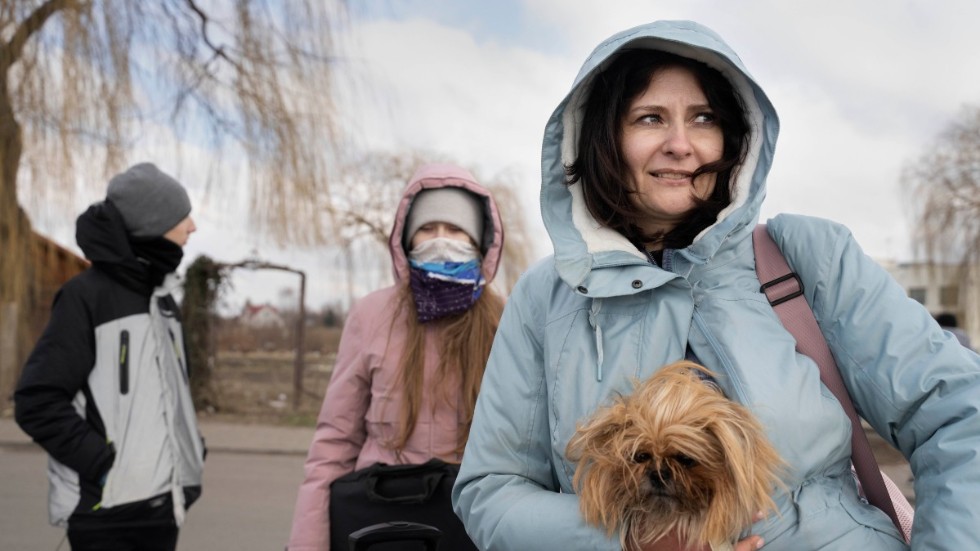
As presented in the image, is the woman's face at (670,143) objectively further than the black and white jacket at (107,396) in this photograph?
No

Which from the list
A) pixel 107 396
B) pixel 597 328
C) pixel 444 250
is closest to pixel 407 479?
pixel 444 250

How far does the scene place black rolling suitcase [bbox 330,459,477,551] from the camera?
9.09 ft

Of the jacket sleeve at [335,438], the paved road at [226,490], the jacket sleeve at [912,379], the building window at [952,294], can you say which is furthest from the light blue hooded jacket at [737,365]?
the building window at [952,294]

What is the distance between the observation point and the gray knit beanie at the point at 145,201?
361 centimetres

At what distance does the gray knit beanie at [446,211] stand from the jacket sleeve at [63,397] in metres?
1.36

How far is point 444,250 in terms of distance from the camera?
337 cm

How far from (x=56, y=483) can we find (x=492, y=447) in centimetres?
232

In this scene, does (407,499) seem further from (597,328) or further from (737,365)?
(737,365)

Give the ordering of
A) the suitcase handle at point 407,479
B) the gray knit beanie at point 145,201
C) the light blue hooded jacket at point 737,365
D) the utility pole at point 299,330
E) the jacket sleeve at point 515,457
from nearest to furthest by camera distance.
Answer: the light blue hooded jacket at point 737,365 → the jacket sleeve at point 515,457 → the suitcase handle at point 407,479 → the gray knit beanie at point 145,201 → the utility pole at point 299,330

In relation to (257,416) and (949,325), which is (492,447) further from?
(257,416)

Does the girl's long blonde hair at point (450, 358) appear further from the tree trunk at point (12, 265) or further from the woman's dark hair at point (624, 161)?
the tree trunk at point (12, 265)

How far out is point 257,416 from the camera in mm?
13055

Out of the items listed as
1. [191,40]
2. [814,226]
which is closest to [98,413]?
[814,226]

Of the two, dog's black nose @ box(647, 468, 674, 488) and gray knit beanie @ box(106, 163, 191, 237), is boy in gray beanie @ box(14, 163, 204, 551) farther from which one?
dog's black nose @ box(647, 468, 674, 488)
